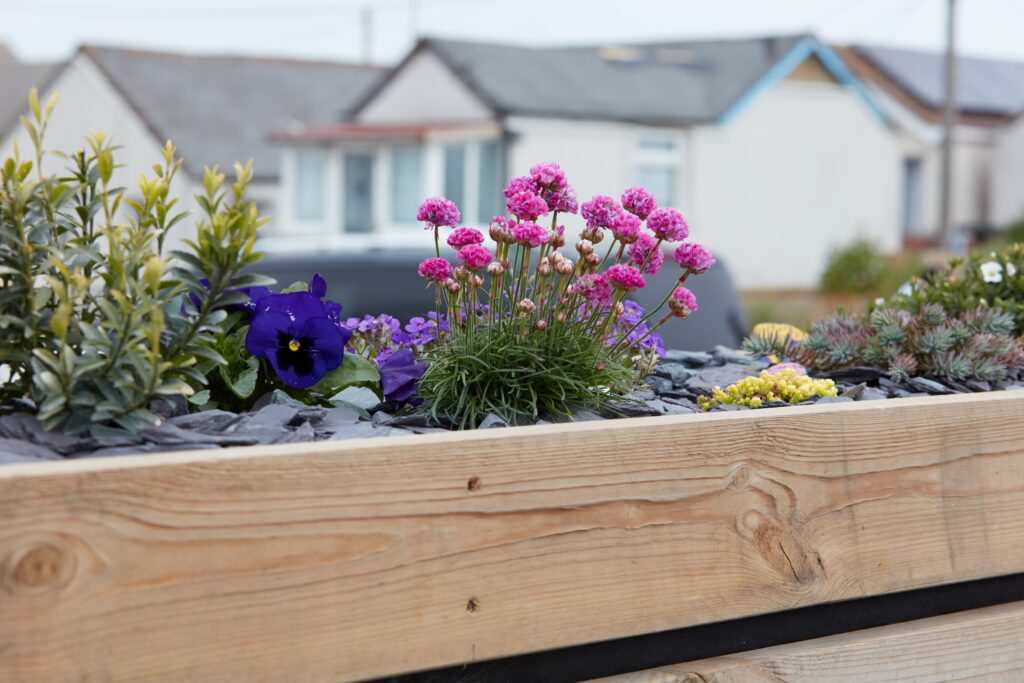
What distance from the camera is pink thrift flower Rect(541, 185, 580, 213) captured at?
82.4 inches

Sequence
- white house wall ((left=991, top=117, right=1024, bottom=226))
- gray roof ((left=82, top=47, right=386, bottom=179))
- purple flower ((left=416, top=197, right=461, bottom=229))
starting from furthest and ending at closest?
white house wall ((left=991, top=117, right=1024, bottom=226)), gray roof ((left=82, top=47, right=386, bottom=179)), purple flower ((left=416, top=197, right=461, bottom=229))

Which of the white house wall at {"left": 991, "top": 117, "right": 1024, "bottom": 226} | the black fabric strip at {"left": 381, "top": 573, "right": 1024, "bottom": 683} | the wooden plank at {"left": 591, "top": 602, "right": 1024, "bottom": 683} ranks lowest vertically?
the wooden plank at {"left": 591, "top": 602, "right": 1024, "bottom": 683}

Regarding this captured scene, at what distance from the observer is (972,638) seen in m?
1.96

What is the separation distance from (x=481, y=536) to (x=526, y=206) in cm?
63

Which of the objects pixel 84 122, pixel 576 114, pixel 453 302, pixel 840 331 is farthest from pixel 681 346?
pixel 84 122

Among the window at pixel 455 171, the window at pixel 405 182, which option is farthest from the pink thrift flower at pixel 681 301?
the window at pixel 405 182

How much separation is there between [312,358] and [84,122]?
2858 centimetres

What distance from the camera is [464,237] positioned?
2014 mm

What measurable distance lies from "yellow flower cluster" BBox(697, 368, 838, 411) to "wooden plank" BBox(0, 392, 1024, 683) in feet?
1.08

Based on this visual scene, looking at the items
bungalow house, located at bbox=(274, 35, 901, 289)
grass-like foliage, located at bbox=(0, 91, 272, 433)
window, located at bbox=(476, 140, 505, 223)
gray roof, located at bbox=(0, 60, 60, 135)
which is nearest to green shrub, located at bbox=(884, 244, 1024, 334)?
grass-like foliage, located at bbox=(0, 91, 272, 433)

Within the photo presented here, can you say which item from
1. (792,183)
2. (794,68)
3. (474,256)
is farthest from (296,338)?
(794,68)

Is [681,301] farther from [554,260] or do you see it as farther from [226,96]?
[226,96]

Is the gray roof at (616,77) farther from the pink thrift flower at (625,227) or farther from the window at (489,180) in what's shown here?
the pink thrift flower at (625,227)

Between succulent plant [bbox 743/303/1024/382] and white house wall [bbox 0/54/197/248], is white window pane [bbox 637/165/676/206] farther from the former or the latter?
succulent plant [bbox 743/303/1024/382]
